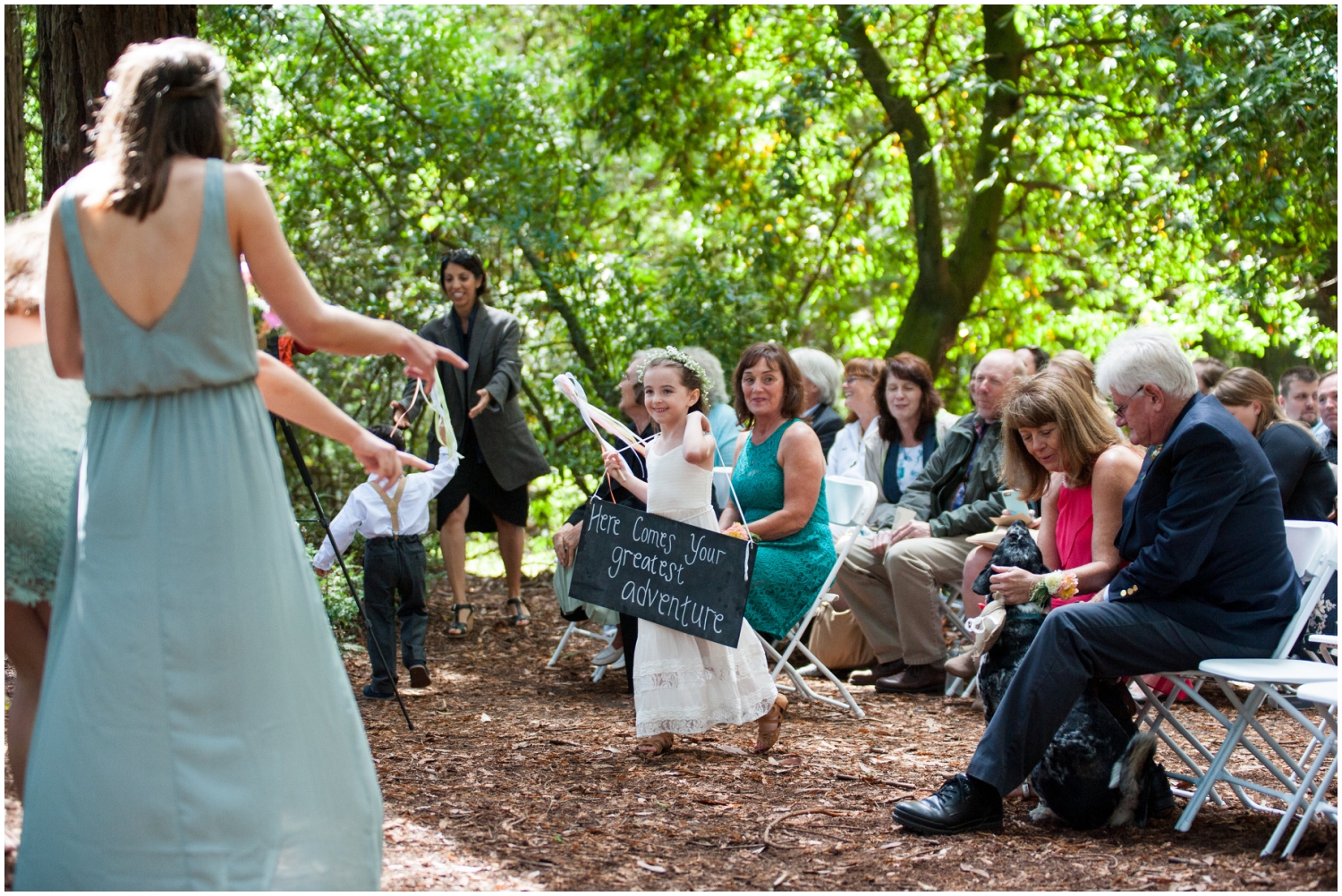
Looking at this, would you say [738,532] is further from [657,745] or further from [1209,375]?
[1209,375]

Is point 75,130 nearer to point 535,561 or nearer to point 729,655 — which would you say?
point 729,655

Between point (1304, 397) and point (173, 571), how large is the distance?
6.57 metres

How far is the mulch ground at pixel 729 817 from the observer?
3215 millimetres

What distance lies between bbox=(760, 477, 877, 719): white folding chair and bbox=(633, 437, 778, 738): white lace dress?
62cm

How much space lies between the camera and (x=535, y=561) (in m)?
11.0

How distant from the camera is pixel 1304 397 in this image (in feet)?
22.9

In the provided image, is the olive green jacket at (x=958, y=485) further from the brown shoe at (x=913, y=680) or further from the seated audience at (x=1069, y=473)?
the seated audience at (x=1069, y=473)

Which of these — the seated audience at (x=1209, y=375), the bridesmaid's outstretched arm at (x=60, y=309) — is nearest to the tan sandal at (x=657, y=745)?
the bridesmaid's outstretched arm at (x=60, y=309)

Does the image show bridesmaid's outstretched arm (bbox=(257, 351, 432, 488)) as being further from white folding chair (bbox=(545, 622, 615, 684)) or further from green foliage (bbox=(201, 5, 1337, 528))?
green foliage (bbox=(201, 5, 1337, 528))

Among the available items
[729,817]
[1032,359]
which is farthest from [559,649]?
[1032,359]

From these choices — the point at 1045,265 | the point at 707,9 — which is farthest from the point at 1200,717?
the point at 1045,265

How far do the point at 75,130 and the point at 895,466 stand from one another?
435 cm

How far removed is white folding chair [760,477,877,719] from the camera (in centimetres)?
528

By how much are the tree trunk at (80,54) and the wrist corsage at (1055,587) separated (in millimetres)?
3875
